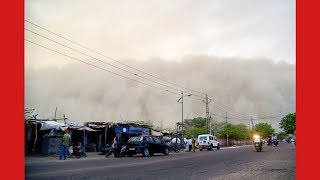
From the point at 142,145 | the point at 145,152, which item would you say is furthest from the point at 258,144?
the point at 142,145

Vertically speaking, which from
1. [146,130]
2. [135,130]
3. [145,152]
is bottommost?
[145,152]

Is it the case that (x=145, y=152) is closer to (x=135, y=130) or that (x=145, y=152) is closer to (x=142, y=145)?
(x=142, y=145)

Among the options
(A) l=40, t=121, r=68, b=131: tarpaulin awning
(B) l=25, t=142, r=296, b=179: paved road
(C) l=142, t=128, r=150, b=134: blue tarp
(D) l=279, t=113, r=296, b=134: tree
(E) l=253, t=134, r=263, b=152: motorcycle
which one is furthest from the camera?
(D) l=279, t=113, r=296, b=134: tree

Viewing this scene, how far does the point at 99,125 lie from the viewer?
3194 centimetres

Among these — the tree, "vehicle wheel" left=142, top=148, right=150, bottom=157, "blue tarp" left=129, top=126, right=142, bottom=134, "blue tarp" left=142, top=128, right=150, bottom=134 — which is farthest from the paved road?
the tree

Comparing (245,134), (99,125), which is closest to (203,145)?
(99,125)

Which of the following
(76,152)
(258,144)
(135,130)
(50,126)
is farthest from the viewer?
(135,130)

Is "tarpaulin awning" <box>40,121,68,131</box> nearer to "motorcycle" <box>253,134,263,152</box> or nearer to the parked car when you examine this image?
the parked car

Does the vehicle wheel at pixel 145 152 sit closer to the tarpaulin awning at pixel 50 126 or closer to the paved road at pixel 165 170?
the tarpaulin awning at pixel 50 126

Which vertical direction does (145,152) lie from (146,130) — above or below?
below

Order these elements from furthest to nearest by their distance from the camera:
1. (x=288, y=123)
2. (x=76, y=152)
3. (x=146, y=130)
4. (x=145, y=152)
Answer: (x=288, y=123) < (x=146, y=130) < (x=145, y=152) < (x=76, y=152)

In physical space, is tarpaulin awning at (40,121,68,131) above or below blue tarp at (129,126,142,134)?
above

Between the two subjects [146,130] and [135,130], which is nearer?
[135,130]
